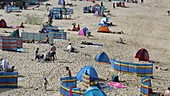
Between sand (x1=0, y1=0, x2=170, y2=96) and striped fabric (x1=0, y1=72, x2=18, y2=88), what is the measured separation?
32cm

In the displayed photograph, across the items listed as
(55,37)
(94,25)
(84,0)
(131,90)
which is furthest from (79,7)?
(131,90)

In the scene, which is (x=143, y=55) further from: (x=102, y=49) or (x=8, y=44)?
(x=8, y=44)

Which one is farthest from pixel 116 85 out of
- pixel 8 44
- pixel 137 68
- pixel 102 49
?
pixel 102 49

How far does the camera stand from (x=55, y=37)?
30.2 m

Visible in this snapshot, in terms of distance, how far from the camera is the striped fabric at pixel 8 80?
1756 centimetres

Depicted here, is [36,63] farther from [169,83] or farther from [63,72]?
[169,83]

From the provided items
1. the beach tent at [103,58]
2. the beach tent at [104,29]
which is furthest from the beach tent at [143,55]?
the beach tent at [104,29]

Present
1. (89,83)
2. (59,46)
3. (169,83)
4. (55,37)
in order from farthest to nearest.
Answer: (55,37) → (59,46) → (169,83) → (89,83)

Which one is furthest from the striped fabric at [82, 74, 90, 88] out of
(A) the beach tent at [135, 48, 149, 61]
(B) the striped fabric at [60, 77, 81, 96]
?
(A) the beach tent at [135, 48, 149, 61]

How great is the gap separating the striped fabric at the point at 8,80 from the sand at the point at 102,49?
12.6 inches

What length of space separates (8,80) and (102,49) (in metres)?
11.4

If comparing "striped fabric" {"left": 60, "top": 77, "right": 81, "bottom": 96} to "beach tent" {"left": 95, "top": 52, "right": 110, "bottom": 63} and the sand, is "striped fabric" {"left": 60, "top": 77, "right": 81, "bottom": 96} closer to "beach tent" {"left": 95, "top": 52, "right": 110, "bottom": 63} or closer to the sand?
A: the sand

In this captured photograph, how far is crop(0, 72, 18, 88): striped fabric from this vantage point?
17562 mm

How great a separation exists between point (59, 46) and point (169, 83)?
9.37m
